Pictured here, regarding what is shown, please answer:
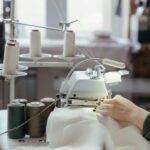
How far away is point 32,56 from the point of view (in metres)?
1.80

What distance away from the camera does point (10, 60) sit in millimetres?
1505

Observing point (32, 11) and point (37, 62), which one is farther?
point (32, 11)

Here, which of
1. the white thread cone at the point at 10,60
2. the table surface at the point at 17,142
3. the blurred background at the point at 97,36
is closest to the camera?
the table surface at the point at 17,142

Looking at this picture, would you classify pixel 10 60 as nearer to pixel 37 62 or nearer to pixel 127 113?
pixel 37 62

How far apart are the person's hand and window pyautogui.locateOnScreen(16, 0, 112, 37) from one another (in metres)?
1.96

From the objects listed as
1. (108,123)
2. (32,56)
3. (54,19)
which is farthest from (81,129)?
(54,19)

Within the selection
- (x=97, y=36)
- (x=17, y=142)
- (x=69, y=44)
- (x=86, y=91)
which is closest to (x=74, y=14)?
A: (x=97, y=36)

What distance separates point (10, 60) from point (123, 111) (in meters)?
0.52

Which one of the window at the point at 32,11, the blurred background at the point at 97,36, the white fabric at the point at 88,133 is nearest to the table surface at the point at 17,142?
the white fabric at the point at 88,133

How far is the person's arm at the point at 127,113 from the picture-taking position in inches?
48.4

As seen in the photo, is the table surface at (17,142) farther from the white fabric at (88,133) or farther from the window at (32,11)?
the window at (32,11)

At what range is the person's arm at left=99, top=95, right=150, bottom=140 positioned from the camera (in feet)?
4.03

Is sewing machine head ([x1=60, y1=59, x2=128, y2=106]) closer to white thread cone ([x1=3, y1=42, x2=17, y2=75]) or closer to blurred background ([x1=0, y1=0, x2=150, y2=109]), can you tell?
white thread cone ([x1=3, y1=42, x2=17, y2=75])

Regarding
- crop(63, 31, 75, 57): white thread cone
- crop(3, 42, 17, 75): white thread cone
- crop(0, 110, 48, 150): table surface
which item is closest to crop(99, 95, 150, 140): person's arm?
crop(0, 110, 48, 150): table surface
